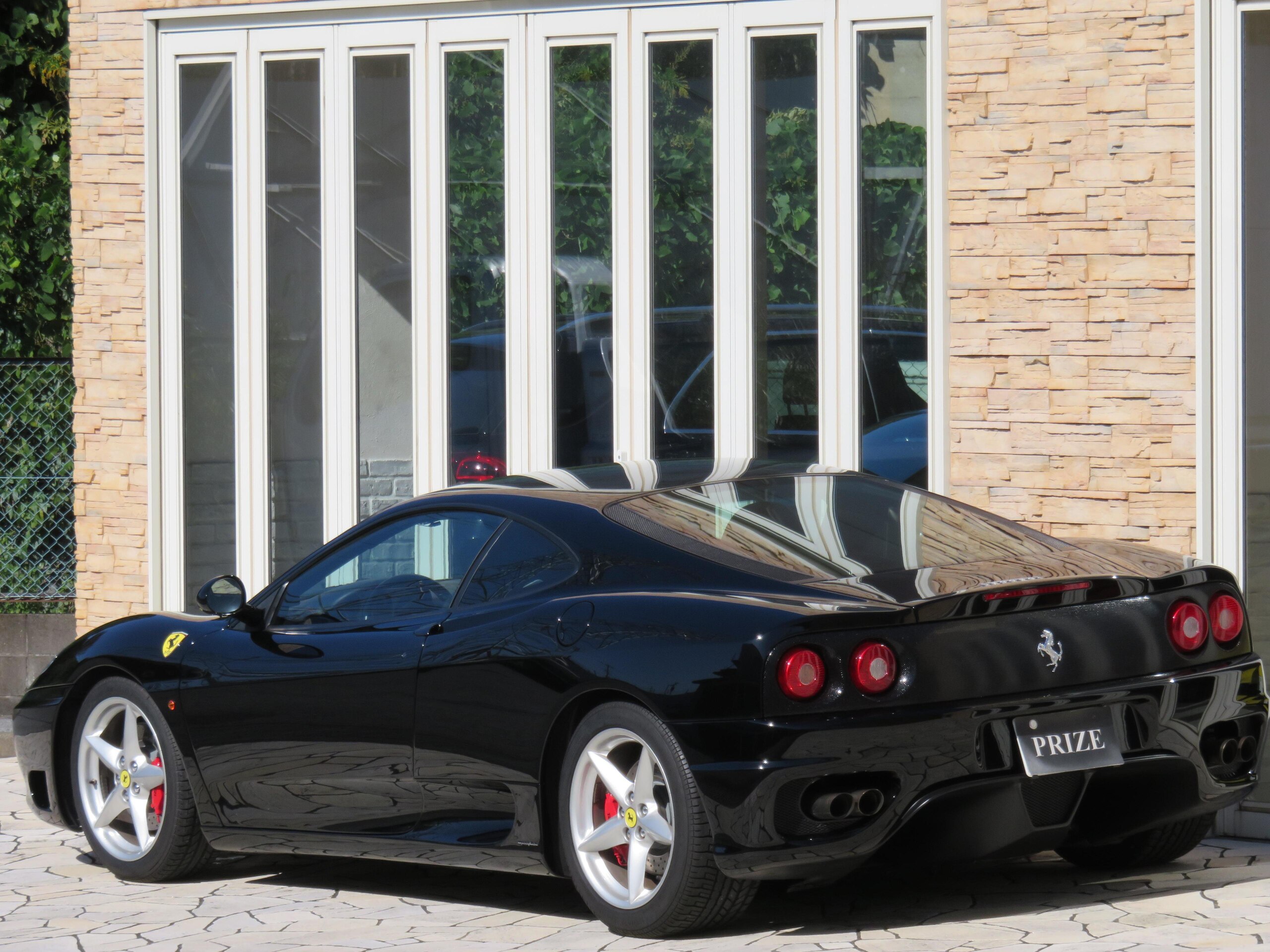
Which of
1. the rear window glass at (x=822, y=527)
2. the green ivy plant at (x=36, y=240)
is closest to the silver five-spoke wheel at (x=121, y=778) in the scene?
the rear window glass at (x=822, y=527)

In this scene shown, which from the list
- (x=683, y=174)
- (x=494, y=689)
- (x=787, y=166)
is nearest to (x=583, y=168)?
(x=683, y=174)

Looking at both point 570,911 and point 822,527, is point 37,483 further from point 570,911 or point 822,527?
point 822,527

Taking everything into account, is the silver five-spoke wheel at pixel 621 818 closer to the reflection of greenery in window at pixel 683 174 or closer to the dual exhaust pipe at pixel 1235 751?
the dual exhaust pipe at pixel 1235 751

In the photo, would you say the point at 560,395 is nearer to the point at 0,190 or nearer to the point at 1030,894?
the point at 1030,894

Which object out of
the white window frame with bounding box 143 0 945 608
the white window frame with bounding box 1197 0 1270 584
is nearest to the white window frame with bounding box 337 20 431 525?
the white window frame with bounding box 143 0 945 608

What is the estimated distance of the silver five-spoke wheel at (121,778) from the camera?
21.5 ft

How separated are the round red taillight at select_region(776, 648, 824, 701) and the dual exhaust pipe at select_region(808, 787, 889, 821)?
0.26 m

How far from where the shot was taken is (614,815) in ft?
17.0

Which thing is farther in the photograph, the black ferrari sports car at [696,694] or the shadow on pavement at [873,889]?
the shadow on pavement at [873,889]

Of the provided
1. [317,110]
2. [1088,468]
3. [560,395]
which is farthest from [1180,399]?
[317,110]

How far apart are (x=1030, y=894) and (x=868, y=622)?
4.32ft

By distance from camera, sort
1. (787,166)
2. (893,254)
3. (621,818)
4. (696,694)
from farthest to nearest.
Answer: (787,166), (893,254), (621,818), (696,694)

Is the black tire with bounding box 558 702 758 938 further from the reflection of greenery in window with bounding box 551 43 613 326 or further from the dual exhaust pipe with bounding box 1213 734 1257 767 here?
the reflection of greenery in window with bounding box 551 43 613 326

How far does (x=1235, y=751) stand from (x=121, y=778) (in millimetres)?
3709
